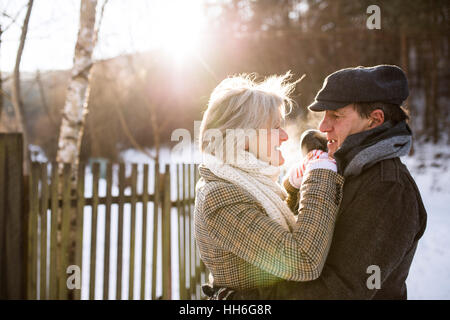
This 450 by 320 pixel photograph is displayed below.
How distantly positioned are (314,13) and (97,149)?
11.6m

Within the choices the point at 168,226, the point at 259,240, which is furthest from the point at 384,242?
the point at 168,226

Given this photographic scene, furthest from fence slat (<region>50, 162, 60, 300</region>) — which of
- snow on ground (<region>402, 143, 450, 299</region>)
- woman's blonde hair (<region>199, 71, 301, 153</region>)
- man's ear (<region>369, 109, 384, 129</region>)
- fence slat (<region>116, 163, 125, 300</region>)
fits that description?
snow on ground (<region>402, 143, 450, 299</region>)

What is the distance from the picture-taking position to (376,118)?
168 cm

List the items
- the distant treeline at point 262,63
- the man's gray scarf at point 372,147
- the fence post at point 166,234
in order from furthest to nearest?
the distant treeline at point 262,63
the fence post at point 166,234
the man's gray scarf at point 372,147

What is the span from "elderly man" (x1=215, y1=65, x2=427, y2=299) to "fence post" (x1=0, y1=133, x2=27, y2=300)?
2.34 m

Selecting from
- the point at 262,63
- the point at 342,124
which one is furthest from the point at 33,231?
the point at 262,63

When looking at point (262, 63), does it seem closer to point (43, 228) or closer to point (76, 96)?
point (76, 96)

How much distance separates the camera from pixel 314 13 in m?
15.7

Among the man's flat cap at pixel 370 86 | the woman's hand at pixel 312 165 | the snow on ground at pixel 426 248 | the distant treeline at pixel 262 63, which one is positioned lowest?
the snow on ground at pixel 426 248

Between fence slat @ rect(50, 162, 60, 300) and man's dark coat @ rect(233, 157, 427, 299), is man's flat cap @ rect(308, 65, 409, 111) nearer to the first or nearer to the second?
man's dark coat @ rect(233, 157, 427, 299)

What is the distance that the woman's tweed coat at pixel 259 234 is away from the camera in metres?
1.42

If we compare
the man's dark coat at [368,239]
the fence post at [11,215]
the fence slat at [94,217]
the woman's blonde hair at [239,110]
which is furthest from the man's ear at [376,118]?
the fence post at [11,215]

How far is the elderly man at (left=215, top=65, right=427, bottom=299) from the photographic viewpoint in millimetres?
1478

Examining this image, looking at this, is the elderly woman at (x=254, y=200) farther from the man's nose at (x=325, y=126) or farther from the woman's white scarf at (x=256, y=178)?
the man's nose at (x=325, y=126)
